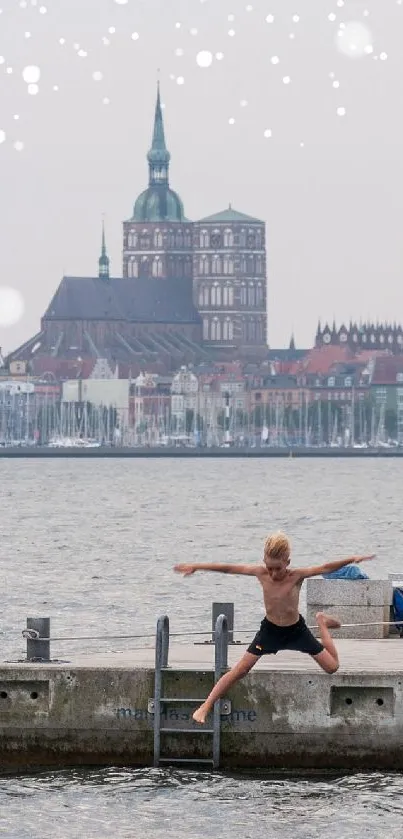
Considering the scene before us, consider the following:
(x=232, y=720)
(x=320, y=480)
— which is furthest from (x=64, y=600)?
(x=320, y=480)

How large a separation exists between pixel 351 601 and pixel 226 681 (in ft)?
13.4

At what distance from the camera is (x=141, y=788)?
21.4 m

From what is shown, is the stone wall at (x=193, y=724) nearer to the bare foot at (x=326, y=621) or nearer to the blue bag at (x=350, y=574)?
the bare foot at (x=326, y=621)

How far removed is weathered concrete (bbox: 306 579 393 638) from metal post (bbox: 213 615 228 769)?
304 centimetres

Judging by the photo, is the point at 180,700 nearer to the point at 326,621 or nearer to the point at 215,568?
the point at 326,621

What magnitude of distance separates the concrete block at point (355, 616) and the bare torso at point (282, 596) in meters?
4.19

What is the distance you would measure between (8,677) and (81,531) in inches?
2500

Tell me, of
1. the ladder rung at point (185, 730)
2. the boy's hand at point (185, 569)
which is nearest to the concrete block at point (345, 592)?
the ladder rung at point (185, 730)

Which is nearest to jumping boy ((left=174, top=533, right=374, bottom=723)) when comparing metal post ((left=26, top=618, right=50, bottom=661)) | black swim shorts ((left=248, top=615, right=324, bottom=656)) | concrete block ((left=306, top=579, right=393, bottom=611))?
black swim shorts ((left=248, top=615, right=324, bottom=656))

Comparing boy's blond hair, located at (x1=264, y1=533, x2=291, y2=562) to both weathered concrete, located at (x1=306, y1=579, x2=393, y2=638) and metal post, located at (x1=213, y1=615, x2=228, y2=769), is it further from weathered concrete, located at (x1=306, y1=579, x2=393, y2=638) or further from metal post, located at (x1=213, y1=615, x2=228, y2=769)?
weathered concrete, located at (x1=306, y1=579, x2=393, y2=638)

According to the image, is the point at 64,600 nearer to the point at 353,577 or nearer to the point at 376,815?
the point at 353,577

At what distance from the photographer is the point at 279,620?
2016 cm

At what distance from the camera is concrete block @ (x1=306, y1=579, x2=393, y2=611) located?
24312 mm

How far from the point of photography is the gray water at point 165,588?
20.8m
